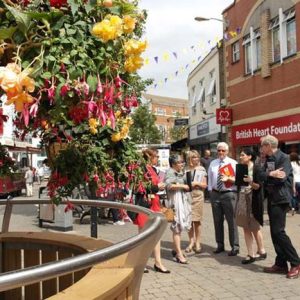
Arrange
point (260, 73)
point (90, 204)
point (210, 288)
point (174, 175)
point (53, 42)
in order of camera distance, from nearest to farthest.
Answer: point (53, 42), point (90, 204), point (210, 288), point (174, 175), point (260, 73)

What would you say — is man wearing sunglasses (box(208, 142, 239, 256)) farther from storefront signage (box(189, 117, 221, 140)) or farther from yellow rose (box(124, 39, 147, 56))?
storefront signage (box(189, 117, 221, 140))

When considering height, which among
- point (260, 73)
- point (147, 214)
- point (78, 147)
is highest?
point (260, 73)

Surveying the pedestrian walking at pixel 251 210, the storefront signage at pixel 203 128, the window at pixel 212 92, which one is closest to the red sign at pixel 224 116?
the storefront signage at pixel 203 128

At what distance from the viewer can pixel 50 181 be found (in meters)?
2.64

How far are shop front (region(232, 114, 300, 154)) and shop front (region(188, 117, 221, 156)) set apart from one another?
2618 millimetres

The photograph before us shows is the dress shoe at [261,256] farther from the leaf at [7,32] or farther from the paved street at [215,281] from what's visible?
the leaf at [7,32]

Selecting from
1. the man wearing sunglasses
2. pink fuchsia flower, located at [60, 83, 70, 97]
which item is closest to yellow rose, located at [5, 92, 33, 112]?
pink fuchsia flower, located at [60, 83, 70, 97]

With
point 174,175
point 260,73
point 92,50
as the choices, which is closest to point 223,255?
point 174,175

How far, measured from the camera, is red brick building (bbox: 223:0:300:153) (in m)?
16.3

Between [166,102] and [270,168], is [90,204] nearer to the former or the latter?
[270,168]

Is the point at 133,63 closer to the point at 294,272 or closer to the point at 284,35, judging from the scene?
the point at 294,272

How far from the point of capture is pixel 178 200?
24.6 feet

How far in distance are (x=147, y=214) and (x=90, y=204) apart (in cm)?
92

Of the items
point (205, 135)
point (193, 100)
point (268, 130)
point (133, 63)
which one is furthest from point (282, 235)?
point (193, 100)
